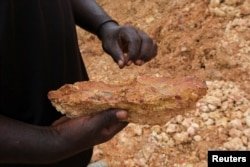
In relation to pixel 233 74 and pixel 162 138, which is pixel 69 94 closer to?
pixel 162 138

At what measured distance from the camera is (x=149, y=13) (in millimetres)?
4133

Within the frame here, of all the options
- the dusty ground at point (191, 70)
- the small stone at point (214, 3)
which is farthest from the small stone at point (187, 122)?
the small stone at point (214, 3)

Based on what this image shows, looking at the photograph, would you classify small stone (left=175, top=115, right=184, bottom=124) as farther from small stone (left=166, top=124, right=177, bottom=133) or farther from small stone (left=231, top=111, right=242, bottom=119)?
small stone (left=231, top=111, right=242, bottom=119)

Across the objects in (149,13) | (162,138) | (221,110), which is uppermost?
(149,13)

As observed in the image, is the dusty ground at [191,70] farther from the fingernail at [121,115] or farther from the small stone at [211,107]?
the fingernail at [121,115]

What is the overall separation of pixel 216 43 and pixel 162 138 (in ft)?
3.05

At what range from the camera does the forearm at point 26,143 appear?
1252mm

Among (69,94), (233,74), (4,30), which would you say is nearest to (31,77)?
(69,94)

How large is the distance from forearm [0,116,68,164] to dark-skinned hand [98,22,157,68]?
543 millimetres

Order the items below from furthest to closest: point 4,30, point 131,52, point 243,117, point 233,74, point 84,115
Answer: point 233,74 < point 243,117 < point 131,52 < point 84,115 < point 4,30

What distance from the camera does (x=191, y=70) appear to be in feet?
11.1

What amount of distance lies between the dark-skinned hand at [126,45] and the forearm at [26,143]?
0.54 metres

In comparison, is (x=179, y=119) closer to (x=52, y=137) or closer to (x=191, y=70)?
(x=191, y=70)

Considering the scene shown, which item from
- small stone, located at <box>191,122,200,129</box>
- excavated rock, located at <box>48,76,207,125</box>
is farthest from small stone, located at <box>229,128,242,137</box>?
excavated rock, located at <box>48,76,207,125</box>
